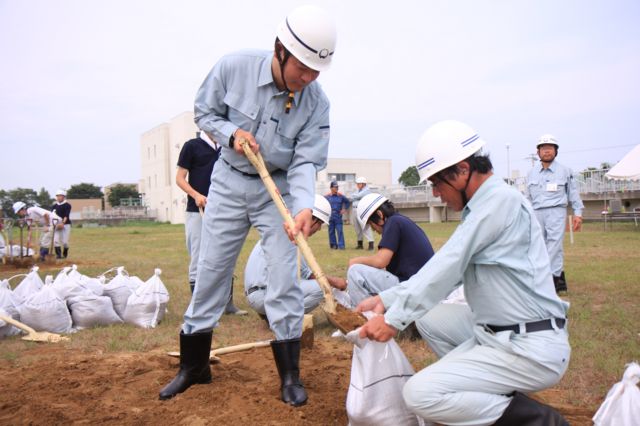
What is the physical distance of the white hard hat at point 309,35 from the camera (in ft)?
9.80

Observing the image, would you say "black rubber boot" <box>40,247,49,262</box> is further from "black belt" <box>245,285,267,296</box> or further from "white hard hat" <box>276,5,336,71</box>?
"white hard hat" <box>276,5,336,71</box>

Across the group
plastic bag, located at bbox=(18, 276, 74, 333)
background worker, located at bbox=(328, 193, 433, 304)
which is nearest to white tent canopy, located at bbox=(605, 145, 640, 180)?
background worker, located at bbox=(328, 193, 433, 304)

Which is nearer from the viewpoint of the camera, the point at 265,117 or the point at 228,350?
the point at 265,117

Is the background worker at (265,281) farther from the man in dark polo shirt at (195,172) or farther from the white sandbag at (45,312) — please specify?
the white sandbag at (45,312)

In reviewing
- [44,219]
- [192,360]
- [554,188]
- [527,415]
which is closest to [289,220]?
[192,360]

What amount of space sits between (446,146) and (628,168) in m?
18.1

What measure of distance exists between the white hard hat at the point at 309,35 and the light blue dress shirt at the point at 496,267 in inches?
47.3

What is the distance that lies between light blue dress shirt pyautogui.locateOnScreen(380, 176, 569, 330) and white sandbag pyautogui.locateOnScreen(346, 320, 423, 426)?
339mm

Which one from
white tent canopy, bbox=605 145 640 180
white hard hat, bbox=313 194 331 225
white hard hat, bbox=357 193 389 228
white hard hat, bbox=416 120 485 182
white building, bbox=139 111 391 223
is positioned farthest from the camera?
white building, bbox=139 111 391 223

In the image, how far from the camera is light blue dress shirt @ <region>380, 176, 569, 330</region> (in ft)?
7.81

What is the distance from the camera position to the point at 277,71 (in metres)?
3.22

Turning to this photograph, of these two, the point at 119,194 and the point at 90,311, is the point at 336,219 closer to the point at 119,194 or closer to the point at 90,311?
the point at 90,311

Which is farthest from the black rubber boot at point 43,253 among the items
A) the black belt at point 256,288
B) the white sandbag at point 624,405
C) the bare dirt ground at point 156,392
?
the white sandbag at point 624,405

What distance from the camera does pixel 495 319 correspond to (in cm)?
248
